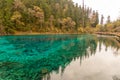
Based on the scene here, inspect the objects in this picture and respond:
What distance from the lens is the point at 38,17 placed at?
213 feet

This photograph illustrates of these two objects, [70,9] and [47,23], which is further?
[70,9]

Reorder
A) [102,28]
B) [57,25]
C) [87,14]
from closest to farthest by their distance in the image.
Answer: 1. [57,25]
2. [102,28]
3. [87,14]

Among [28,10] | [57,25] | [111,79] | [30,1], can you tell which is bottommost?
[111,79]

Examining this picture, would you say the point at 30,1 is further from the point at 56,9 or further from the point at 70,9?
the point at 70,9

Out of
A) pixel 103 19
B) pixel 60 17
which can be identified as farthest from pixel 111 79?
pixel 103 19

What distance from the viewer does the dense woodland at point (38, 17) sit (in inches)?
2232

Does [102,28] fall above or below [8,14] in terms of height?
below

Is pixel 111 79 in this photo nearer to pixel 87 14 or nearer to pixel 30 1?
pixel 30 1

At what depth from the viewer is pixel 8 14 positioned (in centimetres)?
5662

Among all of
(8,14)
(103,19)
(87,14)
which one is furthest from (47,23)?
(103,19)

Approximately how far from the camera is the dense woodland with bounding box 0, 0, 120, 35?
56688 millimetres

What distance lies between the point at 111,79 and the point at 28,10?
193 ft

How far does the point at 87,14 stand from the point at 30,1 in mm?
51657

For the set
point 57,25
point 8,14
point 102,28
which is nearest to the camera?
point 8,14
